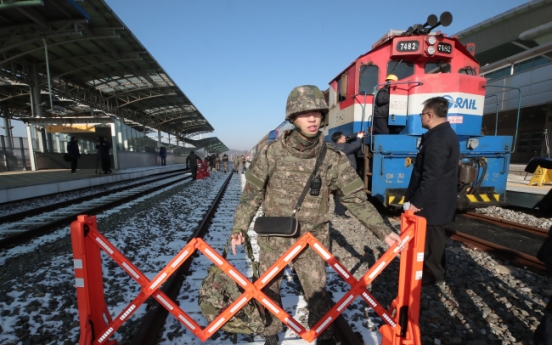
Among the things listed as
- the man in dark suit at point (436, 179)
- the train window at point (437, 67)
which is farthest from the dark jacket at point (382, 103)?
the man in dark suit at point (436, 179)

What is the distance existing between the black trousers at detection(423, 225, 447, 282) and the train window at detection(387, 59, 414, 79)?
14.1 feet

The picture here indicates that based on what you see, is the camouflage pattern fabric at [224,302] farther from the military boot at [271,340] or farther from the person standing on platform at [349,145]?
the person standing on platform at [349,145]

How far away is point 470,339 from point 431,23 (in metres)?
6.01

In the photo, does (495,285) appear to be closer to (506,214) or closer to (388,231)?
(388,231)

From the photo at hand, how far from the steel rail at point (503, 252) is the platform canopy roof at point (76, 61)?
1241 centimetres

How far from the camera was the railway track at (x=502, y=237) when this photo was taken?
3.69 metres

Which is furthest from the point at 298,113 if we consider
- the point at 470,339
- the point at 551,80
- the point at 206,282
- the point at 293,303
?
the point at 551,80

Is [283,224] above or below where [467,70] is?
below

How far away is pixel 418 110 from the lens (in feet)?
18.2

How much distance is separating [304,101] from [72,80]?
2007 centimetres

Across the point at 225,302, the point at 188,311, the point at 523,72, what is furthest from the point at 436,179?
the point at 523,72

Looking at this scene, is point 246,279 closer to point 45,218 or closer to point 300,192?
point 300,192

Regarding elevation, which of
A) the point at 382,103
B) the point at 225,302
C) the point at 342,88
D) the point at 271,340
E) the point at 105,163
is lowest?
the point at 271,340

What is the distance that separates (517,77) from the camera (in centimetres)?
1441
